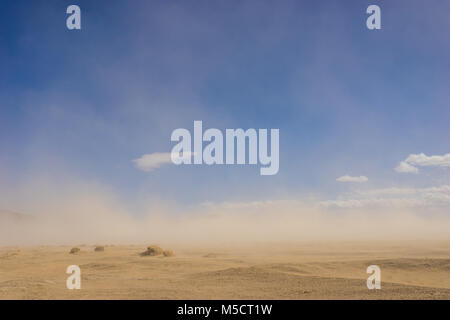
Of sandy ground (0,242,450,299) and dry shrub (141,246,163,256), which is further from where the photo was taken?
dry shrub (141,246,163,256)

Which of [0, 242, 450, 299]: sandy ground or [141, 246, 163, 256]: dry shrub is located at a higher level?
[0, 242, 450, 299]: sandy ground

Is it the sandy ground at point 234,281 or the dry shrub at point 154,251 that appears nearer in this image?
the sandy ground at point 234,281

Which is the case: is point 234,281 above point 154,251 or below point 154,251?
above

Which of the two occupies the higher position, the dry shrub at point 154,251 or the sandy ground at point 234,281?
the sandy ground at point 234,281

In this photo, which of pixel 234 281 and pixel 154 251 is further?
pixel 154 251
